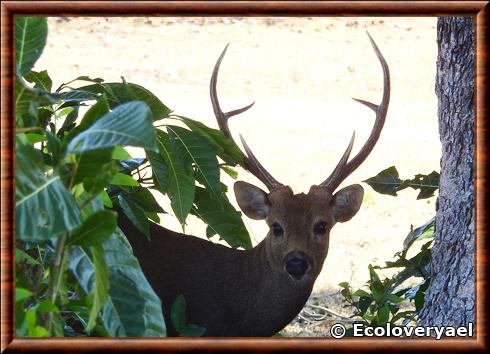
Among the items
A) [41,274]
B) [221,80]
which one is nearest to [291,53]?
[221,80]

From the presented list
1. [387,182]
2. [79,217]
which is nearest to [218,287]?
[387,182]

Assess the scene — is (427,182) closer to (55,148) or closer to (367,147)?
(367,147)

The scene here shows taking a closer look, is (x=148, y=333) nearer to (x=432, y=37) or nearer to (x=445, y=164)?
(x=445, y=164)

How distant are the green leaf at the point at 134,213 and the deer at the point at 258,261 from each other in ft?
1.25

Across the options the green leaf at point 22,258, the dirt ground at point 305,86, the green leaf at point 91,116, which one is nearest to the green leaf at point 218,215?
the green leaf at point 22,258

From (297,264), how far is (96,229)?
1.57 metres

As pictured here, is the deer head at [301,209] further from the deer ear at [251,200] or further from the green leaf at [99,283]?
the green leaf at [99,283]

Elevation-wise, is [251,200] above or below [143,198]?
below

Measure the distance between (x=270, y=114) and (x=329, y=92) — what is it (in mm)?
930

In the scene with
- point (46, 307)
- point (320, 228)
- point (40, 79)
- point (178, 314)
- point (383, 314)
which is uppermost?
point (40, 79)

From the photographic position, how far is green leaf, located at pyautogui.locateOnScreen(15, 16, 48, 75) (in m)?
2.68

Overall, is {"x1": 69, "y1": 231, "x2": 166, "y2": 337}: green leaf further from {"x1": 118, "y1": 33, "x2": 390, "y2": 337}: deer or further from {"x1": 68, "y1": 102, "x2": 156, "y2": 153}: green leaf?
{"x1": 118, "y1": 33, "x2": 390, "y2": 337}: deer

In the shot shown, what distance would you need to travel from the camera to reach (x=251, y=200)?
4066 millimetres

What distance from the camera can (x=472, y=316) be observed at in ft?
10.8
